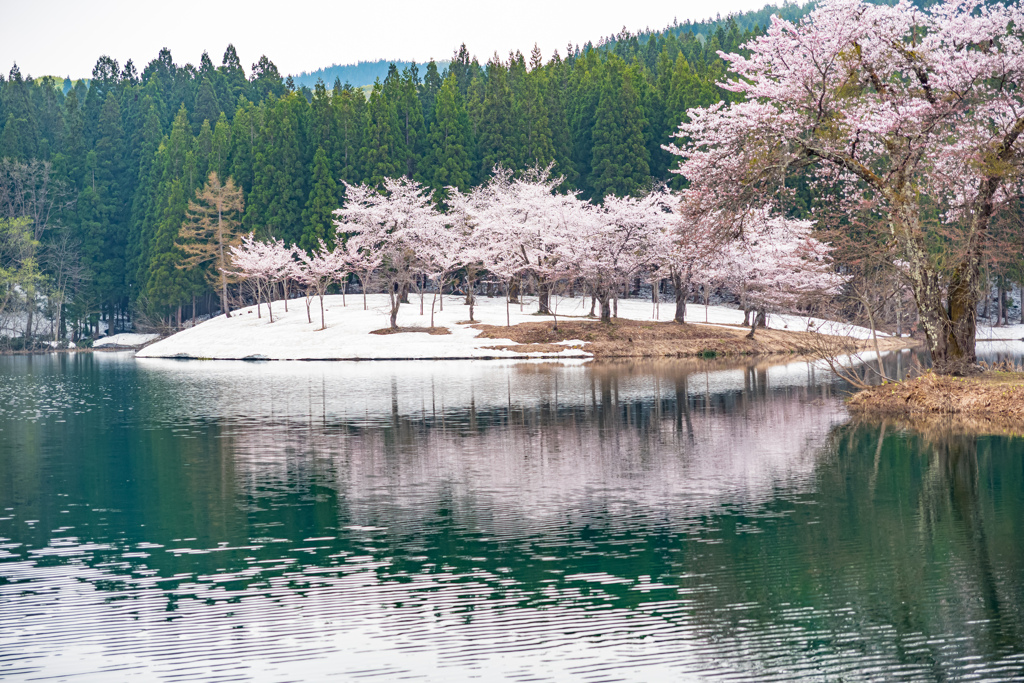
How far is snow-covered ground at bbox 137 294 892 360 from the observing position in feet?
161

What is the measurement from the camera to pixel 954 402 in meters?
21.5

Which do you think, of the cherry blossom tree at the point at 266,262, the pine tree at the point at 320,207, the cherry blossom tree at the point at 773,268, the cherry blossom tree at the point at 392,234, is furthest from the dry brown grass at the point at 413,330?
the pine tree at the point at 320,207

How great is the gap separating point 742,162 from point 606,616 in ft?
56.4

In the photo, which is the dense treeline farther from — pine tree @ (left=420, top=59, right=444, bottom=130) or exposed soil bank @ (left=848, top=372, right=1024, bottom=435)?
exposed soil bank @ (left=848, top=372, right=1024, bottom=435)

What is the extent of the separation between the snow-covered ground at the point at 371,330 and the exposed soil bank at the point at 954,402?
2034cm

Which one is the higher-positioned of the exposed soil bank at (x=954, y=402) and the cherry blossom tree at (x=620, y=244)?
the cherry blossom tree at (x=620, y=244)

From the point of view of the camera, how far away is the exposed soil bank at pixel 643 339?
48000 mm

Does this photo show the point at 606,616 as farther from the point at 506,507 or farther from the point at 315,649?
the point at 506,507

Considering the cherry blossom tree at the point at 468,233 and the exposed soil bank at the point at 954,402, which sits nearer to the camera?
the exposed soil bank at the point at 954,402

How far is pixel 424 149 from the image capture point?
258 feet

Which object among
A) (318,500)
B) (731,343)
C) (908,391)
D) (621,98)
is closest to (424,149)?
(621,98)

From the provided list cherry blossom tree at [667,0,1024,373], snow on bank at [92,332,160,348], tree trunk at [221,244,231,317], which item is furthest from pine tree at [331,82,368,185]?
cherry blossom tree at [667,0,1024,373]

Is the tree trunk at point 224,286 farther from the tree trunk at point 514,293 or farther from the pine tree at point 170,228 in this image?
the tree trunk at point 514,293

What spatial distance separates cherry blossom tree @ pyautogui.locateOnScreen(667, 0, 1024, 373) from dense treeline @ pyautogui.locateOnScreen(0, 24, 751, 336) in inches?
1953
